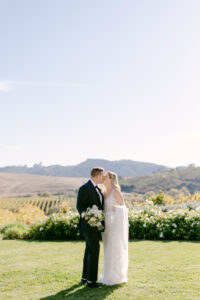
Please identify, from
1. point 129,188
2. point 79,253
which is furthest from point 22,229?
point 129,188

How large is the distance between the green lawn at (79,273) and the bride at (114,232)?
240mm

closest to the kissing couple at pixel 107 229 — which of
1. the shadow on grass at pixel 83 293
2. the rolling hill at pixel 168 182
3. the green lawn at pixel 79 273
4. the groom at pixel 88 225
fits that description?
the groom at pixel 88 225

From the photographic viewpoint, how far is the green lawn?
5.34 metres

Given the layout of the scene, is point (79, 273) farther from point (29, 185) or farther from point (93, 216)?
point (29, 185)

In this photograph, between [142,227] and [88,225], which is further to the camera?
[142,227]

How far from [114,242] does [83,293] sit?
95cm

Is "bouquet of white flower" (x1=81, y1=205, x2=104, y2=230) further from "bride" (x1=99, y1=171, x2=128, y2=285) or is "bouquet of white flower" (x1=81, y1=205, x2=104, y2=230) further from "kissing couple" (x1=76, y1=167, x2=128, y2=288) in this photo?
"bride" (x1=99, y1=171, x2=128, y2=285)

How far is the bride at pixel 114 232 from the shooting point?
5.60 metres

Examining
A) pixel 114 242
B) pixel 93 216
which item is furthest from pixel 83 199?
pixel 114 242

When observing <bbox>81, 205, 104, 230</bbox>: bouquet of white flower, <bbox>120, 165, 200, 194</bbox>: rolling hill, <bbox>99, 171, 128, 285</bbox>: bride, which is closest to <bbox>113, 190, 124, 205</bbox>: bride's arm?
<bbox>99, 171, 128, 285</bbox>: bride

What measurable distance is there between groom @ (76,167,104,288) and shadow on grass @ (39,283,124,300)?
0.16 metres

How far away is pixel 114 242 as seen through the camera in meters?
5.61

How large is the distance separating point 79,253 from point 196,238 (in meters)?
4.05

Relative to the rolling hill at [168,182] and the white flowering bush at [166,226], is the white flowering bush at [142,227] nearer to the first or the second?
the white flowering bush at [166,226]
